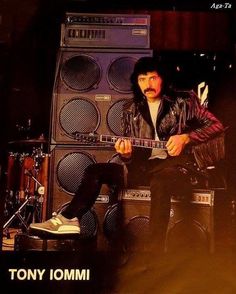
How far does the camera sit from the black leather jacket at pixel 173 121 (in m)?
3.19

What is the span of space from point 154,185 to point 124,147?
1.22ft

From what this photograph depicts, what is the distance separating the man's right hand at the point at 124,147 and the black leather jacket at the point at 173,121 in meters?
0.06

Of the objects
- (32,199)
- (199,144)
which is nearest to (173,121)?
(199,144)

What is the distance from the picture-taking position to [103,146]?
322 cm

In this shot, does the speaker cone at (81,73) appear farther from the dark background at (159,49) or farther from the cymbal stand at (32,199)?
the cymbal stand at (32,199)

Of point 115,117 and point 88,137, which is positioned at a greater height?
point 115,117

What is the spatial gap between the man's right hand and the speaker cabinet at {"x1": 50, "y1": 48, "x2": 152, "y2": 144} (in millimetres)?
73

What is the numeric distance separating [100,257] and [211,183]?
1.01 metres

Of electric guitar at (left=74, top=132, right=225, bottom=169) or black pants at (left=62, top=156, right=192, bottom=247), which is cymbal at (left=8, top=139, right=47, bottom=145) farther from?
black pants at (left=62, top=156, right=192, bottom=247)

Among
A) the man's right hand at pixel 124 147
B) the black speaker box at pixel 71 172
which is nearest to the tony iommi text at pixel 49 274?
the black speaker box at pixel 71 172

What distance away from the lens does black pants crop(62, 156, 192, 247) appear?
116 inches

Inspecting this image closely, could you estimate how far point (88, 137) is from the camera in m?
3.21

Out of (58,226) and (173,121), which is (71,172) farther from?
(173,121)

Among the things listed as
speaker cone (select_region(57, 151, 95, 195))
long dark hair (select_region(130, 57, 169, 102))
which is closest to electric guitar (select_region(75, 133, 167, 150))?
speaker cone (select_region(57, 151, 95, 195))
